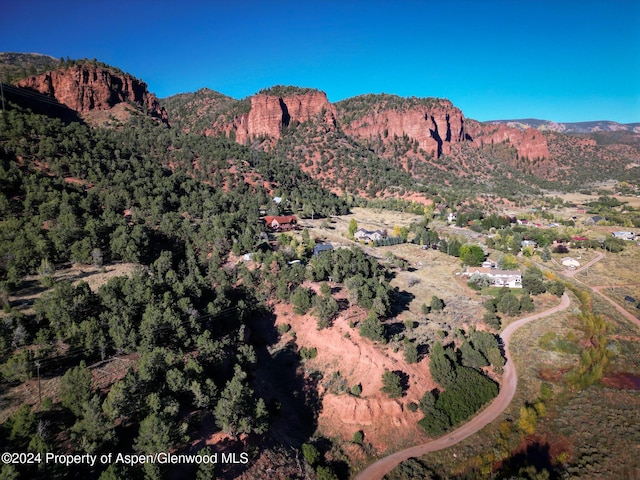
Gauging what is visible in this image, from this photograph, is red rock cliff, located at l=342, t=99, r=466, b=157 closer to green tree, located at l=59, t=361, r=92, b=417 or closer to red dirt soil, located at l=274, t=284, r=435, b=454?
red dirt soil, located at l=274, t=284, r=435, b=454

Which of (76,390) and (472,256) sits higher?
(472,256)

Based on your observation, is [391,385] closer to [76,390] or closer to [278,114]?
[76,390]

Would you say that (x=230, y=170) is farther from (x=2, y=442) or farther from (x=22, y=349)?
(x=2, y=442)

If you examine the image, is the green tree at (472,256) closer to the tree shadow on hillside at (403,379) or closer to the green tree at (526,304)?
the green tree at (526,304)

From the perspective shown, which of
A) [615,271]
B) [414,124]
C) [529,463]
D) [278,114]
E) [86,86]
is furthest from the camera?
[414,124]

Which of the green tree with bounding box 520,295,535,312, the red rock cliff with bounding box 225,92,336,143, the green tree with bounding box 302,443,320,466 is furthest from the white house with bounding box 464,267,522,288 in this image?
the red rock cliff with bounding box 225,92,336,143

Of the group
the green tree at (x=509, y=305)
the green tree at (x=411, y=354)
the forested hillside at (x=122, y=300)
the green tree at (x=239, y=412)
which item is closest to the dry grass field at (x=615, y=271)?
the green tree at (x=509, y=305)

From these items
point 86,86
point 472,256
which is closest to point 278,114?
point 86,86
